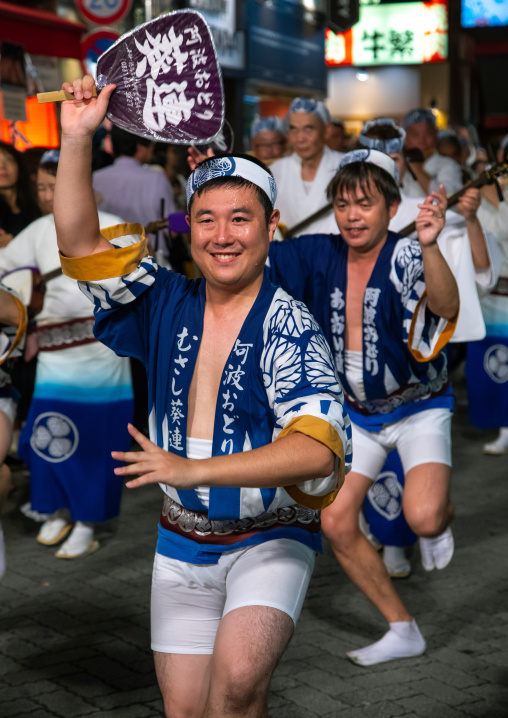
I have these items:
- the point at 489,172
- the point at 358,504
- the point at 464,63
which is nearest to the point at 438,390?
the point at 358,504

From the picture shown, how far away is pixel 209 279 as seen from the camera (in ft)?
8.21

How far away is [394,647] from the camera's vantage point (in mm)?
3709

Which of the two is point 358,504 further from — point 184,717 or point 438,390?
point 184,717

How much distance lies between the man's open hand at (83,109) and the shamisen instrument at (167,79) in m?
0.05

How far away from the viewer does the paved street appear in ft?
11.2

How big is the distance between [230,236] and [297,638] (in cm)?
213

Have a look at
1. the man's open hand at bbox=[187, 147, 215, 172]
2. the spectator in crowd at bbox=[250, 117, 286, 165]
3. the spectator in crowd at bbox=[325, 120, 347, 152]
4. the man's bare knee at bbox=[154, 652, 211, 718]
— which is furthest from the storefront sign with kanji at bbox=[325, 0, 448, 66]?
the man's bare knee at bbox=[154, 652, 211, 718]

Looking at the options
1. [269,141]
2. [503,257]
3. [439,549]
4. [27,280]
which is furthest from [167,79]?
[269,141]

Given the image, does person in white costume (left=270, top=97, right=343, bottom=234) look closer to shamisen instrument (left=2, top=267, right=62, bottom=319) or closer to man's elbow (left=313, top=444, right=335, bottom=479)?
shamisen instrument (left=2, top=267, right=62, bottom=319)

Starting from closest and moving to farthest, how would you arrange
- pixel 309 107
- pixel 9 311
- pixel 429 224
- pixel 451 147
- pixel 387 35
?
pixel 429 224 → pixel 9 311 → pixel 309 107 → pixel 451 147 → pixel 387 35

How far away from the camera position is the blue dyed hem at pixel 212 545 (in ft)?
8.29

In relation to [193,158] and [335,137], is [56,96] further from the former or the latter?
[335,137]

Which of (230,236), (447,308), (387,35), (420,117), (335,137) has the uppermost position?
(387,35)

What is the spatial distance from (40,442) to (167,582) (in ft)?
8.68
